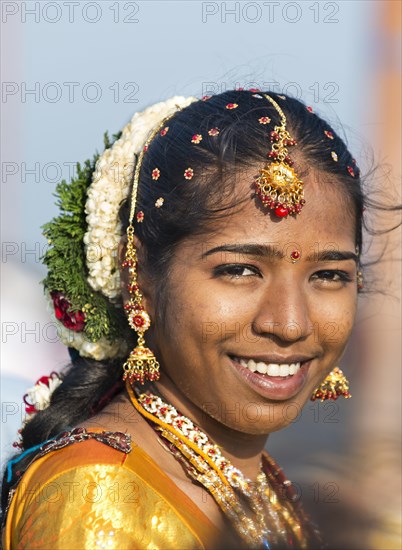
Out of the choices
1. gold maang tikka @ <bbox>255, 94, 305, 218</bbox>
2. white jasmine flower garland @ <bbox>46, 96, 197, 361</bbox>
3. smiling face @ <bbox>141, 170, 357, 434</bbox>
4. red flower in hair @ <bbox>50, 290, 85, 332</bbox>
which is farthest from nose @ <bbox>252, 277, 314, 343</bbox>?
red flower in hair @ <bbox>50, 290, 85, 332</bbox>

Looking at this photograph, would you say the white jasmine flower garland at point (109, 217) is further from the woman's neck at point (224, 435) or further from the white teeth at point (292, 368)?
the white teeth at point (292, 368)

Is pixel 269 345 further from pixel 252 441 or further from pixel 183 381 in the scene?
pixel 252 441

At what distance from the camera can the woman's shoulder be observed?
2.02 meters

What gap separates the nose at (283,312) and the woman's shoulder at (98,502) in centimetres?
51

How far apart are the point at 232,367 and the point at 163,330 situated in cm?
24

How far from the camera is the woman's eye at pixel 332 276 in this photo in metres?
2.54

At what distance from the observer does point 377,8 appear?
1026 cm

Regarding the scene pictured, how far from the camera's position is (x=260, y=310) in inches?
94.8

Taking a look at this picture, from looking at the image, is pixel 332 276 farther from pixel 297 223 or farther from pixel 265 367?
pixel 265 367

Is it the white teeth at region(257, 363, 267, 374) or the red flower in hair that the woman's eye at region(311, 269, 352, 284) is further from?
the red flower in hair

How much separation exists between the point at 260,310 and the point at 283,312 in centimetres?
7

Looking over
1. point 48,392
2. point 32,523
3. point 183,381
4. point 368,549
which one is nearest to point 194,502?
point 183,381

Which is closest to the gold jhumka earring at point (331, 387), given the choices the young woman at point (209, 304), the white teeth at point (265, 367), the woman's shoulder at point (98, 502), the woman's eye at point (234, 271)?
the young woman at point (209, 304)

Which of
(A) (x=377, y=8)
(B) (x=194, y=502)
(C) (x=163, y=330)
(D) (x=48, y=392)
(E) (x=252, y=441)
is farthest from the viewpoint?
(A) (x=377, y=8)
